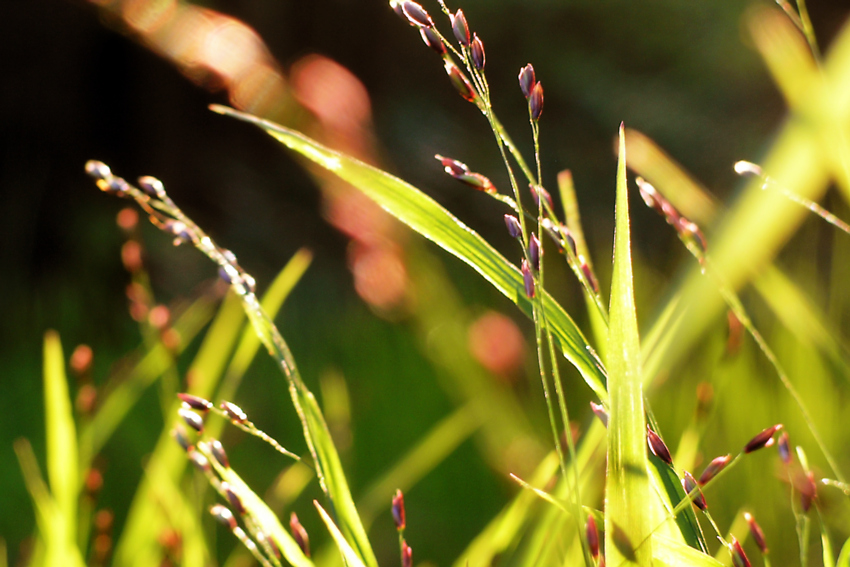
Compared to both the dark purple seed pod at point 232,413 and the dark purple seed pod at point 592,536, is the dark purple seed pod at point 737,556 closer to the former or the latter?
the dark purple seed pod at point 592,536

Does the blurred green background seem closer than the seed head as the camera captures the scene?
No

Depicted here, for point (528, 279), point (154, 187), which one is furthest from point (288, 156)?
point (528, 279)

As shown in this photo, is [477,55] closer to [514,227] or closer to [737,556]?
[514,227]

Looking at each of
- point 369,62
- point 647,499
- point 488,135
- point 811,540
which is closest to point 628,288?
point 647,499

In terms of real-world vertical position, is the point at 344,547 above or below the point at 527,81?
below

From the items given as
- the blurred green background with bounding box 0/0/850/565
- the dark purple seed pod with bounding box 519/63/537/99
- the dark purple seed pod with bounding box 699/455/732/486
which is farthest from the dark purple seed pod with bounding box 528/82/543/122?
the blurred green background with bounding box 0/0/850/565

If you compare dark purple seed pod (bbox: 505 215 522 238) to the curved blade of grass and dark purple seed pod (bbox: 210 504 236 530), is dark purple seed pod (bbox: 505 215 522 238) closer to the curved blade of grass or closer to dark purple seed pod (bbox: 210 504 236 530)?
the curved blade of grass
